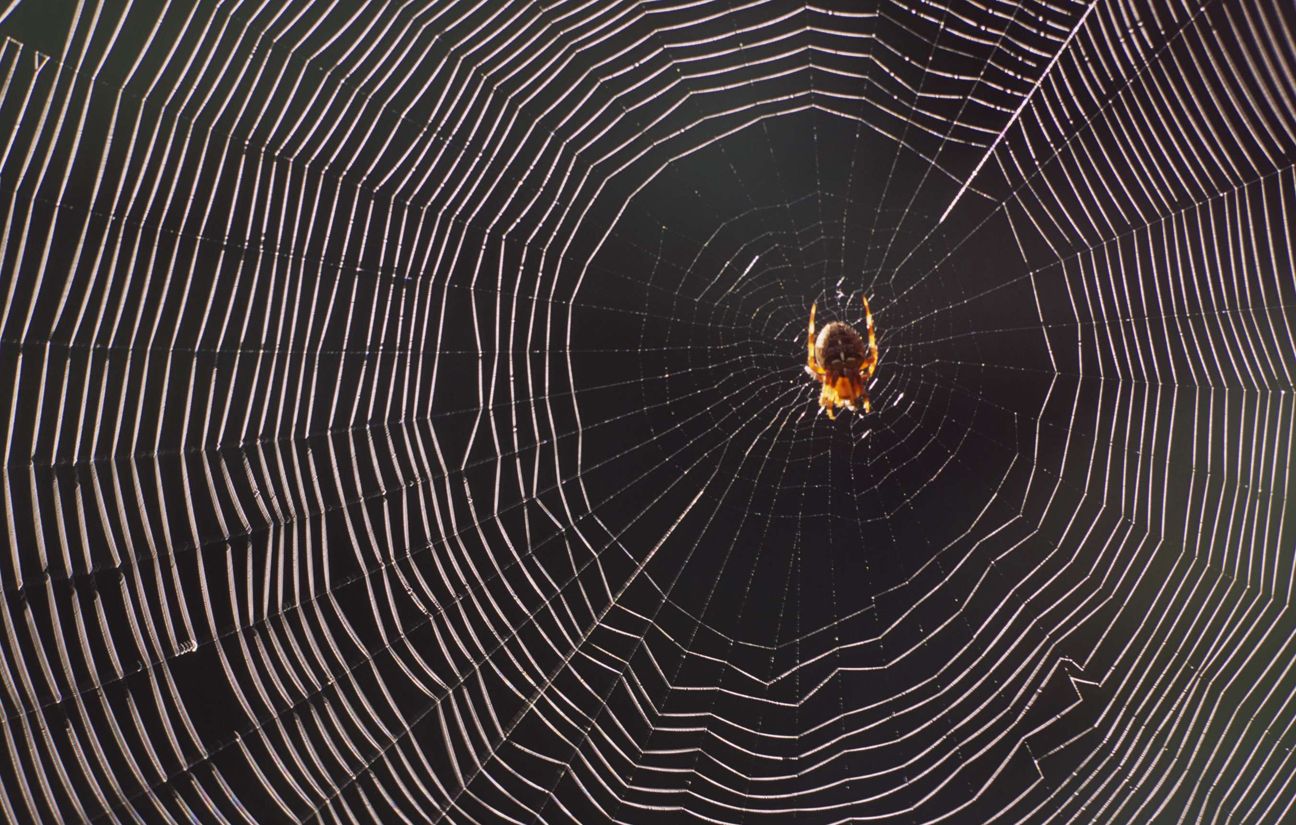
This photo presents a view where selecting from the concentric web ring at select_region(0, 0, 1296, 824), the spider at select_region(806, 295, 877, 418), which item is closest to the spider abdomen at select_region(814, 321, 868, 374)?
the spider at select_region(806, 295, 877, 418)

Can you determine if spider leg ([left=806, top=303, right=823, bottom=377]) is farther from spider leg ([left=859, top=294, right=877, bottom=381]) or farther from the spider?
spider leg ([left=859, top=294, right=877, bottom=381])

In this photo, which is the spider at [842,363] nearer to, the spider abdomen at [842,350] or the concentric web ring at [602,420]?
the spider abdomen at [842,350]

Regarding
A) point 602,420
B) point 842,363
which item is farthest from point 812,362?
point 602,420

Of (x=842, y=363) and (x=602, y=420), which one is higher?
(x=842, y=363)

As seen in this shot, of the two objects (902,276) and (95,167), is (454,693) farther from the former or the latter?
(902,276)

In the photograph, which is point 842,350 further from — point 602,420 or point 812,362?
point 602,420
